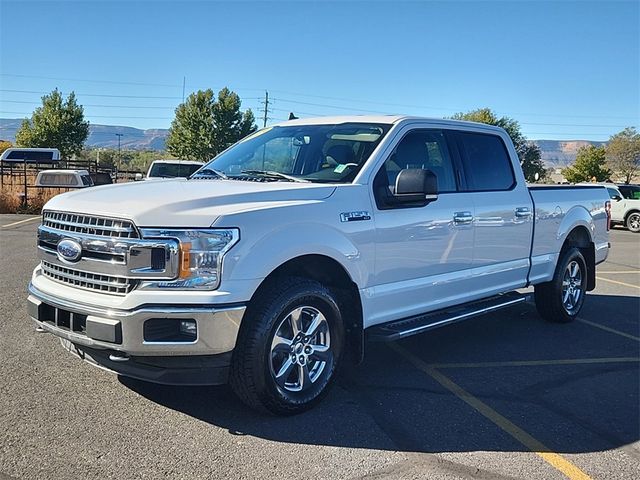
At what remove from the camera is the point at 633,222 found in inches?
906

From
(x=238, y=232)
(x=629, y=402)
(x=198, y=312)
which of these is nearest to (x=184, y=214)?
(x=238, y=232)

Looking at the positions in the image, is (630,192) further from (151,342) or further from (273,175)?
(151,342)

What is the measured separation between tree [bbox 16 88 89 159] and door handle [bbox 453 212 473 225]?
4945 centimetres

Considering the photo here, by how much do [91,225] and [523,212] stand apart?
4.18 m

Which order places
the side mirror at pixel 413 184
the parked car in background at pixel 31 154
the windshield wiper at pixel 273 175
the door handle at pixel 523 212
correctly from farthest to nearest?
1. the parked car in background at pixel 31 154
2. the door handle at pixel 523 212
3. the windshield wiper at pixel 273 175
4. the side mirror at pixel 413 184

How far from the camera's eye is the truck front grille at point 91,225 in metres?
3.57

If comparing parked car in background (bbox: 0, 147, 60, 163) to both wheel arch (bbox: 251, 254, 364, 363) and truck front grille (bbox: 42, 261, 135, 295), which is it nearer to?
truck front grille (bbox: 42, 261, 135, 295)

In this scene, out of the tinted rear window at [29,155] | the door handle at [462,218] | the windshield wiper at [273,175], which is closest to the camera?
the windshield wiper at [273,175]

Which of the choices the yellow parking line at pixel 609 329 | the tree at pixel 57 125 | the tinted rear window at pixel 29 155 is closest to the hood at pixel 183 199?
the yellow parking line at pixel 609 329

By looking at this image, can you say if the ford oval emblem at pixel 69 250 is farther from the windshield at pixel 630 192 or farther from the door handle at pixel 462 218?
the windshield at pixel 630 192

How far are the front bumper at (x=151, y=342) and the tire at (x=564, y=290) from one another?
4507 mm

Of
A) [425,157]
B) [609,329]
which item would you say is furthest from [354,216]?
[609,329]

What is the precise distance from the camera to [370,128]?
16.5 feet

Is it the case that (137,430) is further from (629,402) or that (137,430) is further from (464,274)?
(629,402)
